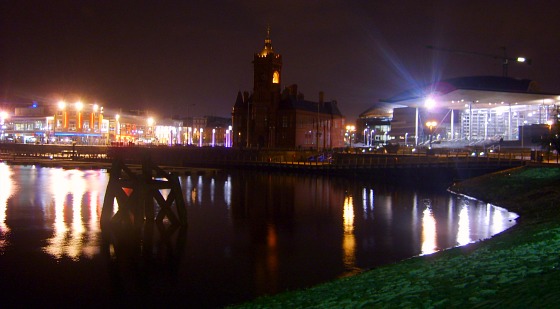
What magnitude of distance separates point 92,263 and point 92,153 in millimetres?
96435

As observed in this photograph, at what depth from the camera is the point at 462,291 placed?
10.6m

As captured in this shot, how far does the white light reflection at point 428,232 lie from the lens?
22169 mm

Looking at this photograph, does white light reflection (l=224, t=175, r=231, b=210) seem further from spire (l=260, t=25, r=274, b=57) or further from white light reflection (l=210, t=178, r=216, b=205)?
spire (l=260, t=25, r=274, b=57)

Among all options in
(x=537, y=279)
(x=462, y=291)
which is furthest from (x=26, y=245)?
(x=537, y=279)

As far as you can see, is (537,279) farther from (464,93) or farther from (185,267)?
(464,93)

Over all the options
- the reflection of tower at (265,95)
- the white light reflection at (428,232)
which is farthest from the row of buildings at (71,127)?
the white light reflection at (428,232)

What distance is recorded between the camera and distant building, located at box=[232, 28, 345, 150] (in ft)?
375

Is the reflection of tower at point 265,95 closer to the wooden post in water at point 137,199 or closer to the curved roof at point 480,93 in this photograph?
the curved roof at point 480,93

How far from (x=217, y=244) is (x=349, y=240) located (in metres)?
6.21

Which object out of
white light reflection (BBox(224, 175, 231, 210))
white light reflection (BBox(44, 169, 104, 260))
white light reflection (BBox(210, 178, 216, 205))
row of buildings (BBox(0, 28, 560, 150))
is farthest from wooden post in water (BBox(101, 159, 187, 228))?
row of buildings (BBox(0, 28, 560, 150))

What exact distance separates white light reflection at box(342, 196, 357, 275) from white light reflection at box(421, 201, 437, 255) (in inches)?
120

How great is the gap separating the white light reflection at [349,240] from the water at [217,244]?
54 mm

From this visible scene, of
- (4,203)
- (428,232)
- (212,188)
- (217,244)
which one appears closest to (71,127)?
(212,188)

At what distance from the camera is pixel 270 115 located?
4542 inches
